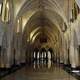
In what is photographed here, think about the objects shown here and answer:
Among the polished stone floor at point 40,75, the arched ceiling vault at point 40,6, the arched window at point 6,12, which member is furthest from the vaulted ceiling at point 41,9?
the polished stone floor at point 40,75

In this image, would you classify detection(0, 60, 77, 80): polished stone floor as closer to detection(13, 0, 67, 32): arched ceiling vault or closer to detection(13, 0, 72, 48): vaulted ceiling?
detection(13, 0, 72, 48): vaulted ceiling

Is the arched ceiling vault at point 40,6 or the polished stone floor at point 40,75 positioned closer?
the polished stone floor at point 40,75

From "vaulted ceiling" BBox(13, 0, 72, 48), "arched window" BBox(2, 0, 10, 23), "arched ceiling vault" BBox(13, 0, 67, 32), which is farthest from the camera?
"arched ceiling vault" BBox(13, 0, 67, 32)

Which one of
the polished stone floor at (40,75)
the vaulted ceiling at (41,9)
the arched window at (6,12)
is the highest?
the vaulted ceiling at (41,9)

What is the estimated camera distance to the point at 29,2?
24.0 meters

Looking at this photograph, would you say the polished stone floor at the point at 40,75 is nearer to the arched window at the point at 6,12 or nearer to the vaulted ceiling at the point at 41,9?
the arched window at the point at 6,12

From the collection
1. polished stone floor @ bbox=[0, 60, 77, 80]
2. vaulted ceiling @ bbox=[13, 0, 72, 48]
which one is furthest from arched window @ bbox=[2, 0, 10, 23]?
polished stone floor @ bbox=[0, 60, 77, 80]

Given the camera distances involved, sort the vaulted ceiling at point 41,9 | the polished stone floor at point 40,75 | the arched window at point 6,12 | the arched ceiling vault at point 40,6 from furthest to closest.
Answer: the arched ceiling vault at point 40,6 → the vaulted ceiling at point 41,9 → the arched window at point 6,12 → the polished stone floor at point 40,75

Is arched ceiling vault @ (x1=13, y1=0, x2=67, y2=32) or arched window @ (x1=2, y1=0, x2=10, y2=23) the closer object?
arched window @ (x1=2, y1=0, x2=10, y2=23)

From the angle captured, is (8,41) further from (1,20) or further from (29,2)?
(29,2)

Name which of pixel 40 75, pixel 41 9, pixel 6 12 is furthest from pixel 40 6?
pixel 40 75

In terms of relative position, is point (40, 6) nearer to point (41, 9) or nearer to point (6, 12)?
point (41, 9)

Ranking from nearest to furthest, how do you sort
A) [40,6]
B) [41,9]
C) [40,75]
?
[40,75]
[40,6]
[41,9]

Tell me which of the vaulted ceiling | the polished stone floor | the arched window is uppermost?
the vaulted ceiling
